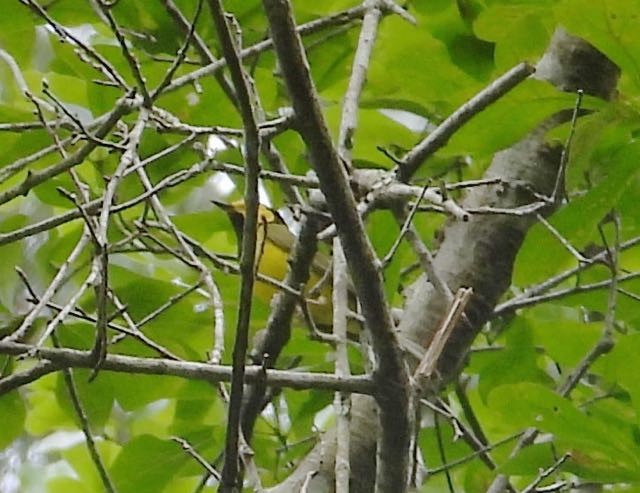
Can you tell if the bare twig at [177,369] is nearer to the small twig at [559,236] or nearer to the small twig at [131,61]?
the small twig at [131,61]

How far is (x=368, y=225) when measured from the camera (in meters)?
1.48

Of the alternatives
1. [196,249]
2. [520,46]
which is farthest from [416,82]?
[196,249]

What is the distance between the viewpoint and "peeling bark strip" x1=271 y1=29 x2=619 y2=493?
57.1 inches

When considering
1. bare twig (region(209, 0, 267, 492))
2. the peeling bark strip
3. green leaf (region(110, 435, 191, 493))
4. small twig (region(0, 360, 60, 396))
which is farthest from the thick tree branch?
green leaf (region(110, 435, 191, 493))

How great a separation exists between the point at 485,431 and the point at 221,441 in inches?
19.0

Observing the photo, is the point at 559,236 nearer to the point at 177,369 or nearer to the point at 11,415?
the point at 177,369

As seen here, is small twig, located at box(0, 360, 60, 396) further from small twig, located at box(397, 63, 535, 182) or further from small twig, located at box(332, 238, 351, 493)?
small twig, located at box(397, 63, 535, 182)

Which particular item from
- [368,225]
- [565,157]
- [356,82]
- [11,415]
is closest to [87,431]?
[11,415]

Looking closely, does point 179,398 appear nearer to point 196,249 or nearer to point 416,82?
point 196,249

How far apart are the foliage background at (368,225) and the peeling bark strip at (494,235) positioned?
0.12 feet

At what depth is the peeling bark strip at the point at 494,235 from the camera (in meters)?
1.45

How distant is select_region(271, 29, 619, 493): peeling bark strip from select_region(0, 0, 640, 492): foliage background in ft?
0.12

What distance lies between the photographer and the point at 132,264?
202 centimetres

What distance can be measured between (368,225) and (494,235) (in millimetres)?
157
